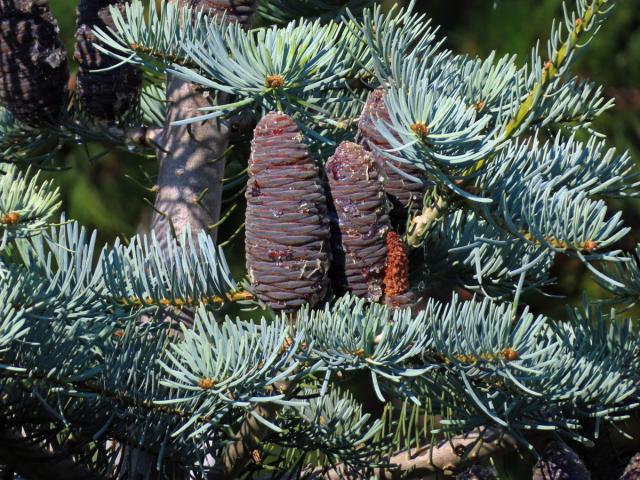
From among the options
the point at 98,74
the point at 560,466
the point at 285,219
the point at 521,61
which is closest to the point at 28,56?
the point at 98,74

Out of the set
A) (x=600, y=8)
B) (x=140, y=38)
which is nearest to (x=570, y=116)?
(x=600, y=8)

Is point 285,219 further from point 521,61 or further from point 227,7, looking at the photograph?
point 521,61

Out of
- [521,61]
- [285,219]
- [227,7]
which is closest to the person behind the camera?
[285,219]

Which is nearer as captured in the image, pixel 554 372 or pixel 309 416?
pixel 554 372

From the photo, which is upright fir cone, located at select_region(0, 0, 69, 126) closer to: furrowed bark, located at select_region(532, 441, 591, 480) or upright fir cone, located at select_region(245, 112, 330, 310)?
upright fir cone, located at select_region(245, 112, 330, 310)

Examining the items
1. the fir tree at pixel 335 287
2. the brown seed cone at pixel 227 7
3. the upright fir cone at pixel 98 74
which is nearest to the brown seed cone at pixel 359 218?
the fir tree at pixel 335 287

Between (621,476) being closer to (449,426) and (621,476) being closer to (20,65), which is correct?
(449,426)
